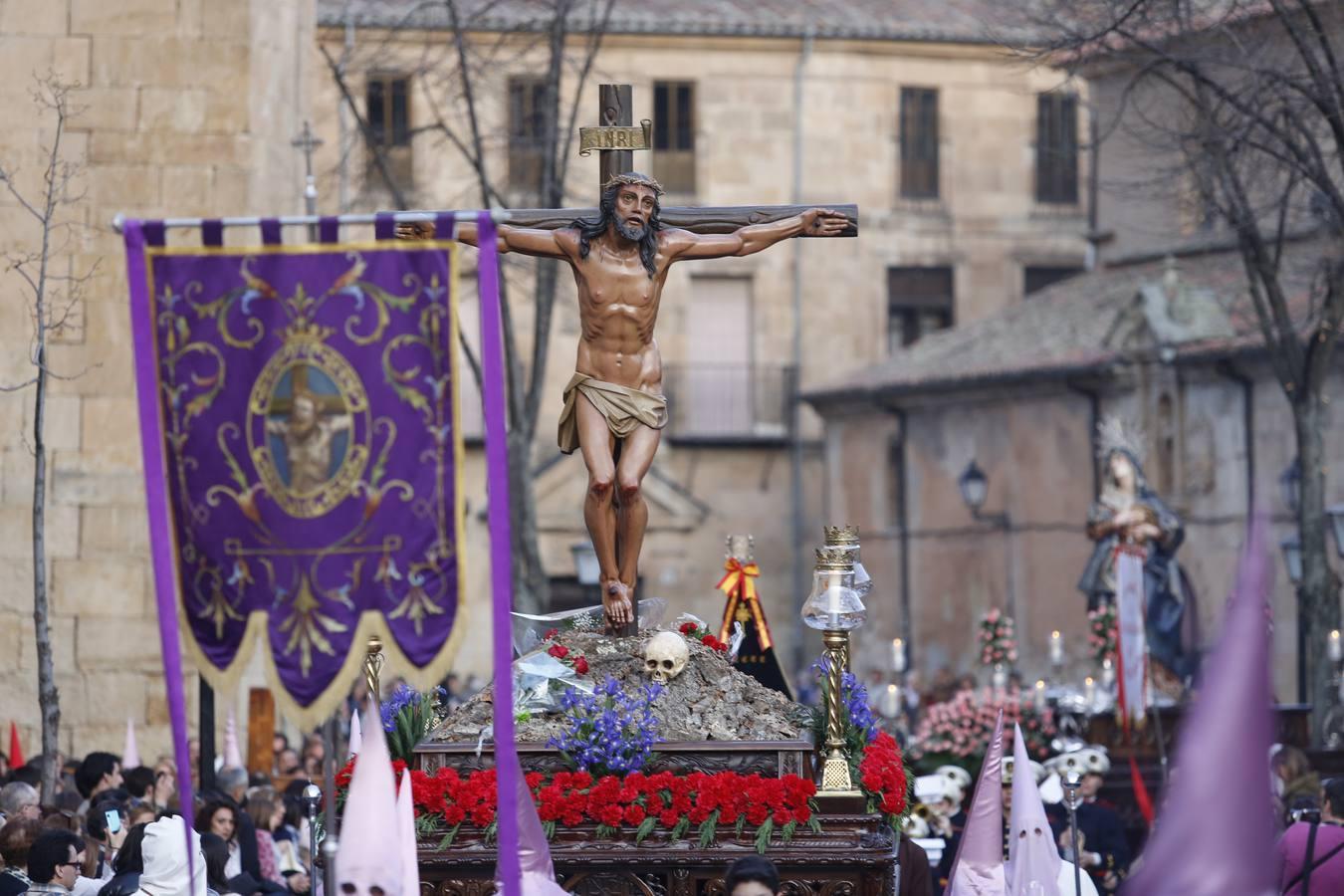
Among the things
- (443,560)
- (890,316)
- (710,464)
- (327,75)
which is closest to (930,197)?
(890,316)

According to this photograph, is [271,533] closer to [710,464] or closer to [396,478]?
[396,478]

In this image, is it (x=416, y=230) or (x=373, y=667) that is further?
(x=373, y=667)

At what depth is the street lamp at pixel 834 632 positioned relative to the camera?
40.6 ft

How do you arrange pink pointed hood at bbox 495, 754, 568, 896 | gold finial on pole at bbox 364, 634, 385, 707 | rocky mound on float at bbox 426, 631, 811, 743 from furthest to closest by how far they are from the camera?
gold finial on pole at bbox 364, 634, 385, 707
rocky mound on float at bbox 426, 631, 811, 743
pink pointed hood at bbox 495, 754, 568, 896

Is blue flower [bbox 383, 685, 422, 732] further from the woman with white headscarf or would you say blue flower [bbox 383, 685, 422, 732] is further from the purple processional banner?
the purple processional banner

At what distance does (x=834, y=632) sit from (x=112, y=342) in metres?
9.23

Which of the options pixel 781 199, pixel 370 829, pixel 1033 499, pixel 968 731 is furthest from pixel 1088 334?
pixel 370 829

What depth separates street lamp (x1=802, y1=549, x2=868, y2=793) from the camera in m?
12.4

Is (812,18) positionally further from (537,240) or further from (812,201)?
(537,240)

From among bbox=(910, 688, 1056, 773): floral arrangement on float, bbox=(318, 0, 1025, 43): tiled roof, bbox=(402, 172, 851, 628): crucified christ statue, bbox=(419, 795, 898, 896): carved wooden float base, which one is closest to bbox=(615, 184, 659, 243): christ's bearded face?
bbox=(402, 172, 851, 628): crucified christ statue

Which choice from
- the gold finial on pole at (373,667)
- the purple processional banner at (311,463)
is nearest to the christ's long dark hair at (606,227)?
the gold finial on pole at (373,667)

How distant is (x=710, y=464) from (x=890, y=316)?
15.1 ft

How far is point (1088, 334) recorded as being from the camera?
3912 cm

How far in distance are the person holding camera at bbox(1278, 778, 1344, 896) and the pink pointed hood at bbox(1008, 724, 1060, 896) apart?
1168 millimetres
